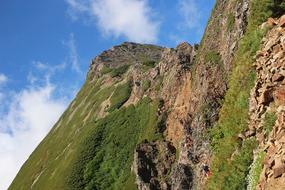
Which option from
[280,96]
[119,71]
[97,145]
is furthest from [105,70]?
[280,96]

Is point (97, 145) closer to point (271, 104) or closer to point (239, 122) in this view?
point (239, 122)

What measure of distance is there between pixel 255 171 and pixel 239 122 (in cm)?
790

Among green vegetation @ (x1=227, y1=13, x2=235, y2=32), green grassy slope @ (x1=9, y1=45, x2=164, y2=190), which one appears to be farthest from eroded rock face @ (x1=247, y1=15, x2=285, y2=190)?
green grassy slope @ (x1=9, y1=45, x2=164, y2=190)

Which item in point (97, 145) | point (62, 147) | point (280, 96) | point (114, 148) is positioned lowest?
point (280, 96)

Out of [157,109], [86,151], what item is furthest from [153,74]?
[86,151]

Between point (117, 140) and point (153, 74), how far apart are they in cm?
1720

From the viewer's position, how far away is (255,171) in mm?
26469

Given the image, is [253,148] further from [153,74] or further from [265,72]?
[153,74]

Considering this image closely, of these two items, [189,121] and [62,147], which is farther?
[62,147]

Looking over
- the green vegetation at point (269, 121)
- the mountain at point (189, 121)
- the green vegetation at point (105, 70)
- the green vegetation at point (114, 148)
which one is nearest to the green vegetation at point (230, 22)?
the mountain at point (189, 121)

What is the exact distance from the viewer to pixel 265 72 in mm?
29844

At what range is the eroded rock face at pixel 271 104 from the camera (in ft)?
74.9

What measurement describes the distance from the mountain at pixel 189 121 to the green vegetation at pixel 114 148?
11.6 inches

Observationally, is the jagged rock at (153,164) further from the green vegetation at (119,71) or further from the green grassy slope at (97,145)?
the green vegetation at (119,71)
